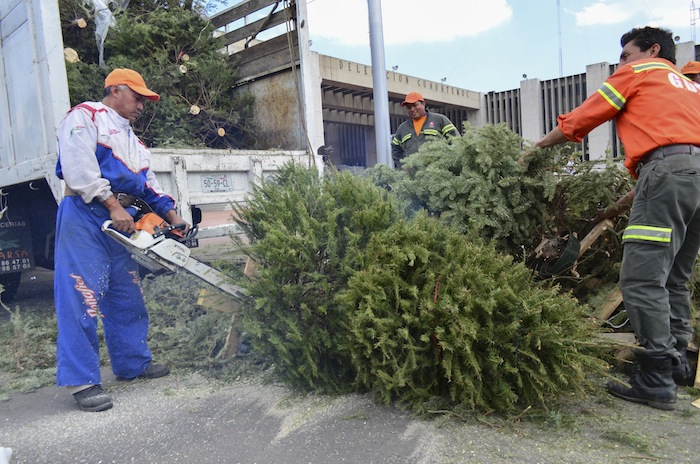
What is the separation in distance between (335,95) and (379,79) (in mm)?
5259

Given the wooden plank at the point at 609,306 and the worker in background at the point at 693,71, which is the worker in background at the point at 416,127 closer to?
the worker in background at the point at 693,71

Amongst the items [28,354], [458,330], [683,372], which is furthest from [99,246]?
[683,372]

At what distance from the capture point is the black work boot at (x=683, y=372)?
3143mm

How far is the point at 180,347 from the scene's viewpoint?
409 centimetres

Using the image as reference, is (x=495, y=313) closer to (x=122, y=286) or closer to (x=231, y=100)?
(x=122, y=286)

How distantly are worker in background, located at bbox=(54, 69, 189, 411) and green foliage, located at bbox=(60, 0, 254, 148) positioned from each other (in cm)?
205

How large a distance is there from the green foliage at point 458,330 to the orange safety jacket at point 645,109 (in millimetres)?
949

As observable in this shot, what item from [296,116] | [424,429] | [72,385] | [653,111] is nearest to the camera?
[424,429]

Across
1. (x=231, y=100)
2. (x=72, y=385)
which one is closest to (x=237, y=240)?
(x=72, y=385)

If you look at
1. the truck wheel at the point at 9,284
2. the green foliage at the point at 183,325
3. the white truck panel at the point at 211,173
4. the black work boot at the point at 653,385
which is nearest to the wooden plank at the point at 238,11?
the white truck panel at the point at 211,173

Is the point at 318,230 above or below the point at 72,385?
above

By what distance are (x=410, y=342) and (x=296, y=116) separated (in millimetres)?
3680

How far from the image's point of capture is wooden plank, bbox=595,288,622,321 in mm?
3439

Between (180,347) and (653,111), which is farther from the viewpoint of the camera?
(180,347)
